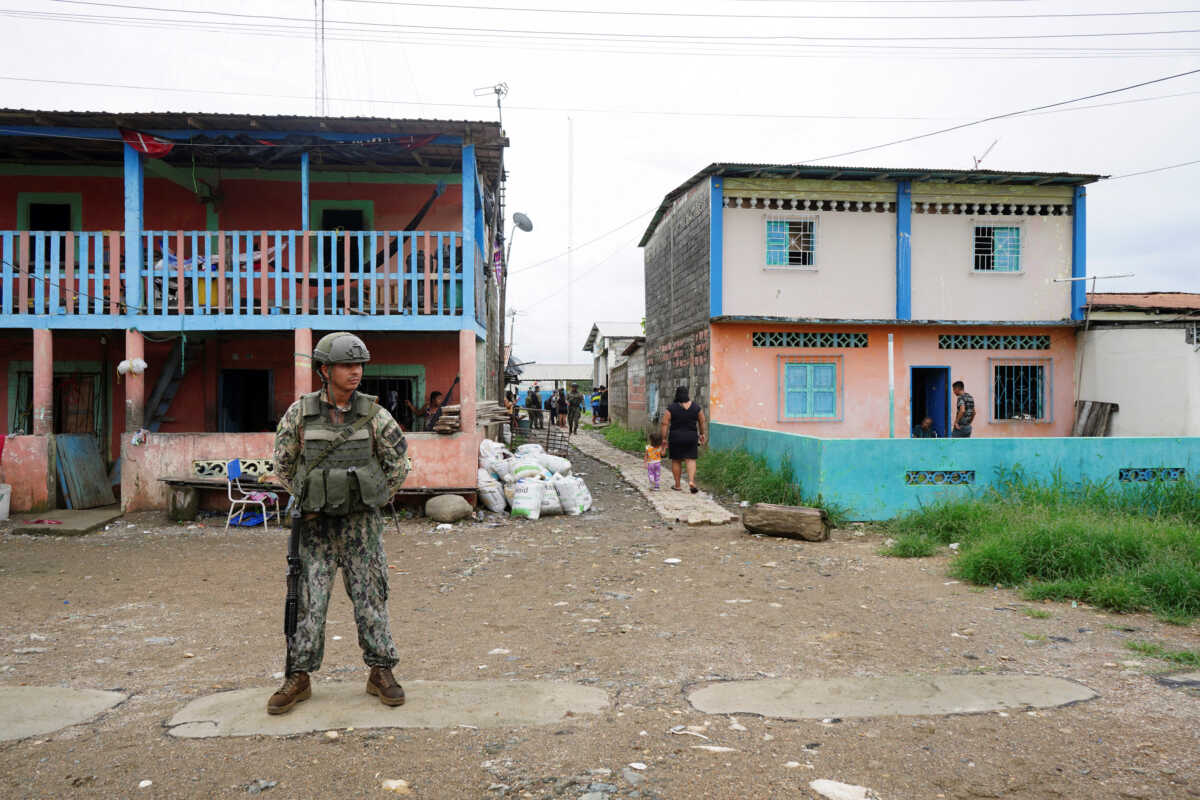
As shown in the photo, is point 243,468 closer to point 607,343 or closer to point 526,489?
point 526,489

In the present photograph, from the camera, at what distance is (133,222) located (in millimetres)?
10102

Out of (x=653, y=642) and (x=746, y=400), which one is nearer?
(x=653, y=642)

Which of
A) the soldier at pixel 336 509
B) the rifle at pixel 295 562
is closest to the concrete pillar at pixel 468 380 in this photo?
the soldier at pixel 336 509

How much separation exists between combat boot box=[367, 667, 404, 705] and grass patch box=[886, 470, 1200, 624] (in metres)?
4.80

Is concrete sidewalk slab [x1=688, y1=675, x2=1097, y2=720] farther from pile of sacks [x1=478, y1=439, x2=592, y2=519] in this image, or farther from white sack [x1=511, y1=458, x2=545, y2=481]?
white sack [x1=511, y1=458, x2=545, y2=481]

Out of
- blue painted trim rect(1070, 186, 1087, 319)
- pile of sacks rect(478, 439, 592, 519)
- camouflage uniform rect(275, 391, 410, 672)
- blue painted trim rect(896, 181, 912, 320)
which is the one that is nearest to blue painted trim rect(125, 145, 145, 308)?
pile of sacks rect(478, 439, 592, 519)

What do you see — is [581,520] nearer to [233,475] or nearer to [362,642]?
[233,475]

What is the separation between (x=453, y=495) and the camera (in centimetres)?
1007

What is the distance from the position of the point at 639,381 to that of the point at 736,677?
765 inches

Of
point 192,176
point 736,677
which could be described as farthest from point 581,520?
point 192,176

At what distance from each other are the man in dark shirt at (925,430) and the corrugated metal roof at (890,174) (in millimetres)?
4640

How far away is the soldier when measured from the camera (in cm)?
369

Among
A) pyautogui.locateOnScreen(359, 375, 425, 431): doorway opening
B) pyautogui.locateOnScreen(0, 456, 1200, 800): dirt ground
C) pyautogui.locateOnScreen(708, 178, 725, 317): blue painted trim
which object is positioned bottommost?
pyautogui.locateOnScreen(0, 456, 1200, 800): dirt ground

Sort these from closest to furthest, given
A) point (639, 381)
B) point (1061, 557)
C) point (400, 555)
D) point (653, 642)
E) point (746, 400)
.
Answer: point (653, 642), point (1061, 557), point (400, 555), point (746, 400), point (639, 381)
